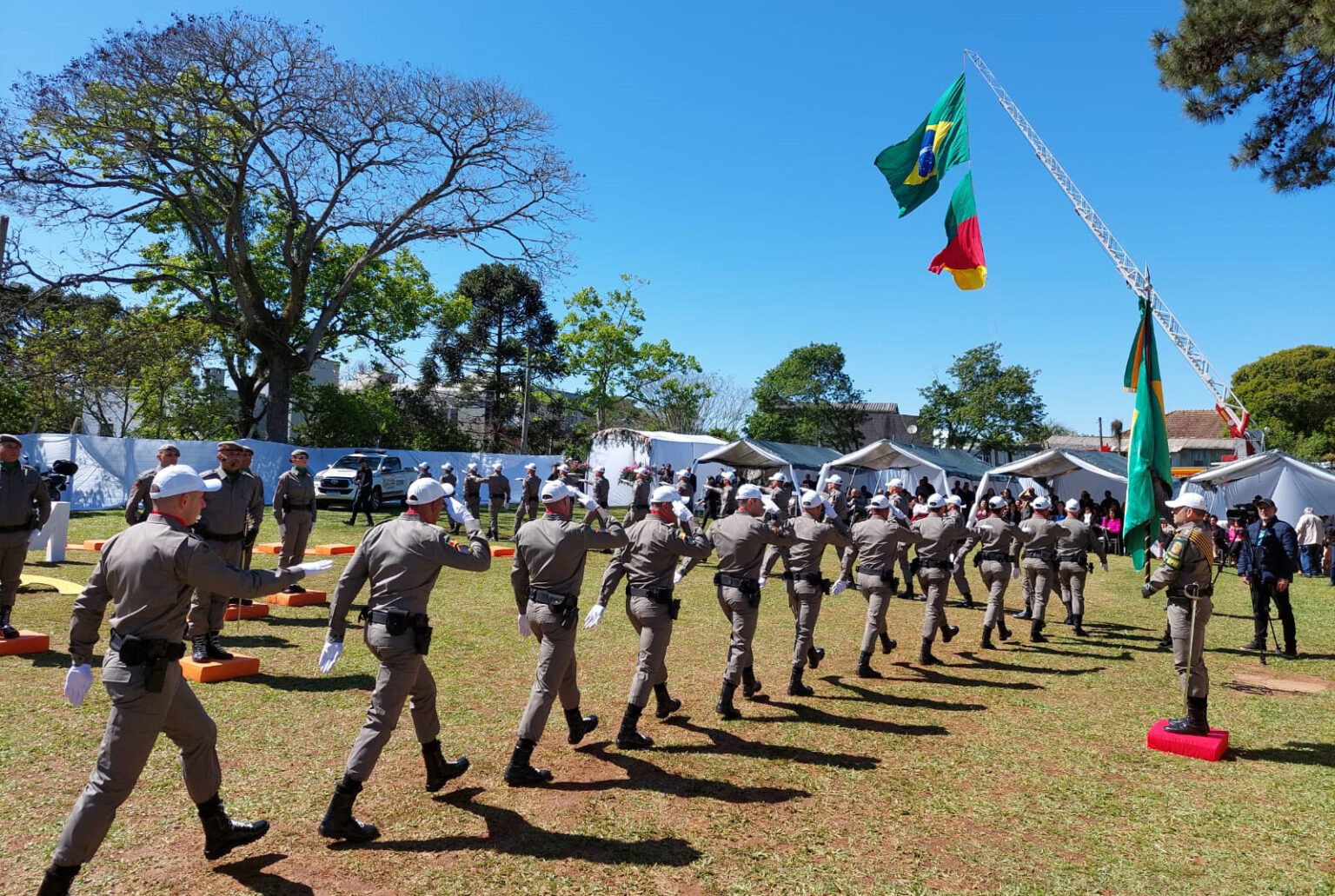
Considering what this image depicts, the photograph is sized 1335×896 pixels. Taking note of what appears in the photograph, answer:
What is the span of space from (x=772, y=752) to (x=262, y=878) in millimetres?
3823

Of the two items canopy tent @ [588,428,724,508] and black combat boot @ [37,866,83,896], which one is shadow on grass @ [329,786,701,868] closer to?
black combat boot @ [37,866,83,896]

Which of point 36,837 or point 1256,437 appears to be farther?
point 1256,437

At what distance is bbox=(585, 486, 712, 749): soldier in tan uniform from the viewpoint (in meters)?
6.52

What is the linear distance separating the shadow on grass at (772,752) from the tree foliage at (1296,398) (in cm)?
6272

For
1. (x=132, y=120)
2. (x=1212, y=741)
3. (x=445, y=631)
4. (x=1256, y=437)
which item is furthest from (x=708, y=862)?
(x=1256, y=437)

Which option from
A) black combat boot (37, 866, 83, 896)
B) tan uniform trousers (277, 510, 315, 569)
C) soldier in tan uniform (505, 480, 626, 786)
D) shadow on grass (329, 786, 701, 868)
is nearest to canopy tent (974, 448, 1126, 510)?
tan uniform trousers (277, 510, 315, 569)

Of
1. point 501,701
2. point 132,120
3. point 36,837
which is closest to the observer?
point 36,837

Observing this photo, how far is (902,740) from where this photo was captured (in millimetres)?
7012

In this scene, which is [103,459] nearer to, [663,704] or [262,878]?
[663,704]

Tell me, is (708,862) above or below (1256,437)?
below

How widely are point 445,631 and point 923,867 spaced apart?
7.14 meters

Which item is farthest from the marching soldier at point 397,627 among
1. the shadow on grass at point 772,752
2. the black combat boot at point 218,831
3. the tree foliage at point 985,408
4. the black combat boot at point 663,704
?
the tree foliage at point 985,408

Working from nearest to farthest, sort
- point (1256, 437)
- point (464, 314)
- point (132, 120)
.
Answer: point (132, 120) < point (464, 314) < point (1256, 437)

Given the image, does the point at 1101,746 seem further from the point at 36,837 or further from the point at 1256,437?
the point at 1256,437
